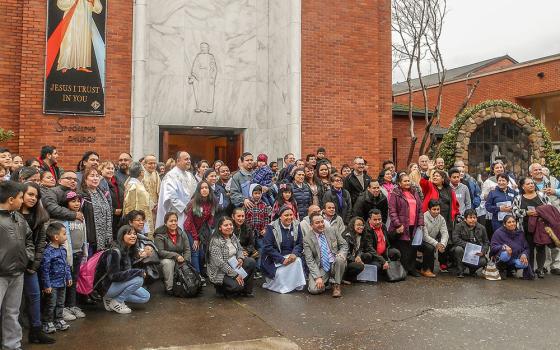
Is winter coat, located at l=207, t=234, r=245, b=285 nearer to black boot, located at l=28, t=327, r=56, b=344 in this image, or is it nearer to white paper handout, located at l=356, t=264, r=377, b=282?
white paper handout, located at l=356, t=264, r=377, b=282

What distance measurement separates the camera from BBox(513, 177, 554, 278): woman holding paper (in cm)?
871

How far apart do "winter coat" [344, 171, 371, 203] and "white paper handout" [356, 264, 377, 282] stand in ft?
4.95

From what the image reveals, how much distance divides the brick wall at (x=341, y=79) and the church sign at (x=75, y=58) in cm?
491

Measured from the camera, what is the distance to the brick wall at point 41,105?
10594mm

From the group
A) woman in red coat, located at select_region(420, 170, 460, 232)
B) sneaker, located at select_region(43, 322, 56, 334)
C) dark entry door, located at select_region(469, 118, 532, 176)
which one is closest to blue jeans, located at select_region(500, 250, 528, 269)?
woman in red coat, located at select_region(420, 170, 460, 232)

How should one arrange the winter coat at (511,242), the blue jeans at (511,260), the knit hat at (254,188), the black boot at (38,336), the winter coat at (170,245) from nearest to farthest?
1. the black boot at (38,336)
2. the winter coat at (170,245)
3. the knit hat at (254,188)
4. the blue jeans at (511,260)
5. the winter coat at (511,242)

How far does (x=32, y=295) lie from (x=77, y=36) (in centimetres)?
761

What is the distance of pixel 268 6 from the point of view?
43.5 feet

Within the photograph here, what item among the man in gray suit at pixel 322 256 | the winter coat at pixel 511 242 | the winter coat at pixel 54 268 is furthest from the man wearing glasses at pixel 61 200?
the winter coat at pixel 511 242

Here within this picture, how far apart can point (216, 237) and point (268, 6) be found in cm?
820

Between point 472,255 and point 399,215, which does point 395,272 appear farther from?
point 472,255

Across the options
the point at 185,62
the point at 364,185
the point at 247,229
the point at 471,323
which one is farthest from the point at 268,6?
the point at 471,323

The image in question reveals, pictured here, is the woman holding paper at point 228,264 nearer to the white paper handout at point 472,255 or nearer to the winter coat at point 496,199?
the white paper handout at point 472,255

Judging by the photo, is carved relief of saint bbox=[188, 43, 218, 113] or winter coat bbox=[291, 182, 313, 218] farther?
carved relief of saint bbox=[188, 43, 218, 113]
